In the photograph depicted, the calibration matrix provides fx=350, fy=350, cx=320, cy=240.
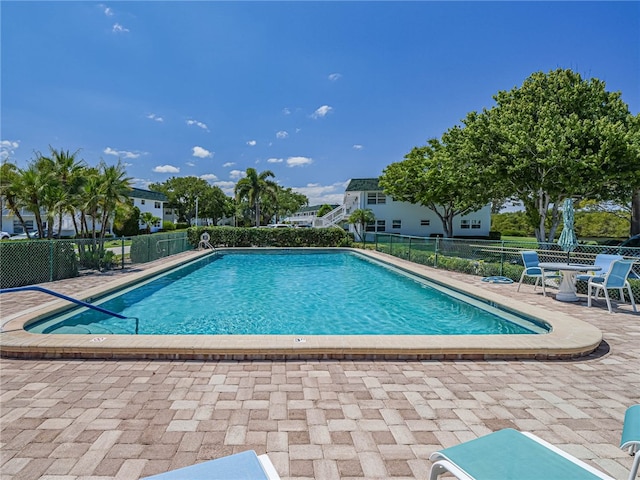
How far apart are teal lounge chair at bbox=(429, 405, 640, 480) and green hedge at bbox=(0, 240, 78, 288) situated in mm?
10650

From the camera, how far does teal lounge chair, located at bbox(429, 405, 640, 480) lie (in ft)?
5.01

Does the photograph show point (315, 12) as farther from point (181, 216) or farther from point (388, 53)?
point (181, 216)

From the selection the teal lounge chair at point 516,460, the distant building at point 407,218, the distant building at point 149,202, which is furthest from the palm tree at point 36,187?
the distant building at point 149,202

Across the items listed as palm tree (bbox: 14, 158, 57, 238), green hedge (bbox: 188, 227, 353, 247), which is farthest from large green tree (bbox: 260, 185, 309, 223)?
palm tree (bbox: 14, 158, 57, 238)

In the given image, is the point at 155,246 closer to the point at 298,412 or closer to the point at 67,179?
the point at 67,179

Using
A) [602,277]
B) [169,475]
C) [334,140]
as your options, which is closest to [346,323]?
[602,277]

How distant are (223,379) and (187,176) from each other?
52.5 meters

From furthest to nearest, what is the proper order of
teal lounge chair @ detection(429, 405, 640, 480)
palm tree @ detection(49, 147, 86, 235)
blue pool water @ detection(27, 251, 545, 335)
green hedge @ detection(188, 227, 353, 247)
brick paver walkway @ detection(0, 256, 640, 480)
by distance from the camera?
green hedge @ detection(188, 227, 353, 247) < palm tree @ detection(49, 147, 86, 235) < blue pool water @ detection(27, 251, 545, 335) < brick paver walkway @ detection(0, 256, 640, 480) < teal lounge chair @ detection(429, 405, 640, 480)

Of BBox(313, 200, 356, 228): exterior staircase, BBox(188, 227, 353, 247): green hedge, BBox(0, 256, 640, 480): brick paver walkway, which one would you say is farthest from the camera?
BBox(313, 200, 356, 228): exterior staircase

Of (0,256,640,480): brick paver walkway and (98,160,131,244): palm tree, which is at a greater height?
(98,160,131,244): palm tree

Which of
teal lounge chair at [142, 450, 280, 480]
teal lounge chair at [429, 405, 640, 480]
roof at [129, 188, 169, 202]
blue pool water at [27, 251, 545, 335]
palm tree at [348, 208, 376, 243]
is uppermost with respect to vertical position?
roof at [129, 188, 169, 202]

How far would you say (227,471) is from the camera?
5.24 ft

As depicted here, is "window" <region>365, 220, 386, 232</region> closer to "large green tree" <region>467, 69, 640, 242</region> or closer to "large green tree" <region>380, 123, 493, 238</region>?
"large green tree" <region>380, 123, 493, 238</region>

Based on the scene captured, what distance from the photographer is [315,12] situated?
11.7 meters
